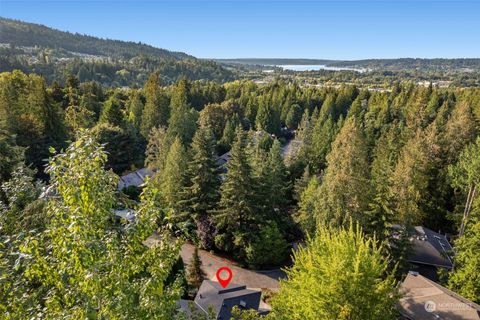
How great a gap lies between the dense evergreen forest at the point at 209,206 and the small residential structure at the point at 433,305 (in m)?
1.45

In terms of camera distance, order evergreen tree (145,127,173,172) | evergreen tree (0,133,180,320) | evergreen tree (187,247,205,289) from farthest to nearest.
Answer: evergreen tree (145,127,173,172) < evergreen tree (187,247,205,289) < evergreen tree (0,133,180,320)

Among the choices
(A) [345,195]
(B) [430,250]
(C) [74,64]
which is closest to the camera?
(A) [345,195]

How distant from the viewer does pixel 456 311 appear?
14.8 m

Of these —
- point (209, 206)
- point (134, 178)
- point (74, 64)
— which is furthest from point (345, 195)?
point (74, 64)

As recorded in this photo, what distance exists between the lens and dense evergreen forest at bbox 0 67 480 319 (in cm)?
468

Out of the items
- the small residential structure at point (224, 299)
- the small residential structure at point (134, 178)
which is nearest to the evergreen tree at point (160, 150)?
the small residential structure at point (134, 178)

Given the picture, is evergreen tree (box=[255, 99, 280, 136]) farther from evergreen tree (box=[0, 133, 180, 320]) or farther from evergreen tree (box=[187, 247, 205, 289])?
evergreen tree (box=[0, 133, 180, 320])

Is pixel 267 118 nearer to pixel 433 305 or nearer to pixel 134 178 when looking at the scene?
pixel 134 178

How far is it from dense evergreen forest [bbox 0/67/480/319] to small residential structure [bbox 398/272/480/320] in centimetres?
145

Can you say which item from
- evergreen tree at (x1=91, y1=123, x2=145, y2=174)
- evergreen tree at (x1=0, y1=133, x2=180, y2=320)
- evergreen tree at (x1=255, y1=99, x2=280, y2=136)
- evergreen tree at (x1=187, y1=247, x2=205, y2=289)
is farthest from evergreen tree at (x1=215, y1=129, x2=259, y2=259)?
evergreen tree at (x1=255, y1=99, x2=280, y2=136)

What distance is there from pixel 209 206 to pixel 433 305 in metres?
14.7

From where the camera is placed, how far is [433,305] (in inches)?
609

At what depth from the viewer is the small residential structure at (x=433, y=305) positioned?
575 inches

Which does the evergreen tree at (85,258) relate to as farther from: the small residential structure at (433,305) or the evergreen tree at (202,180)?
the evergreen tree at (202,180)
